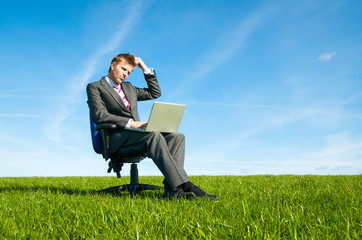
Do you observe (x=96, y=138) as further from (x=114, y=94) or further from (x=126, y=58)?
(x=126, y=58)

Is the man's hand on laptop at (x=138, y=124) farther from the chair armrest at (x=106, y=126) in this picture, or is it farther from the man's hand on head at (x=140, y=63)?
the man's hand on head at (x=140, y=63)

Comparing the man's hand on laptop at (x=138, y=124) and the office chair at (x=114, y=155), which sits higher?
the man's hand on laptop at (x=138, y=124)

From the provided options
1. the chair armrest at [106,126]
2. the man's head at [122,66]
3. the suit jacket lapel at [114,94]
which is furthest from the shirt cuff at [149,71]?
the chair armrest at [106,126]

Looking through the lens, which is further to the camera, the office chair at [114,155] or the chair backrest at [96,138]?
the chair backrest at [96,138]

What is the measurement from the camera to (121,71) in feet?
15.3

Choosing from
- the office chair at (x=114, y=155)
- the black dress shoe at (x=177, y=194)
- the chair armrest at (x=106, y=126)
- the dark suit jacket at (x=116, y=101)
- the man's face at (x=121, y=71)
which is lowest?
the black dress shoe at (x=177, y=194)

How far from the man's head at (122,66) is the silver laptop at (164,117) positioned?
1.00 meters

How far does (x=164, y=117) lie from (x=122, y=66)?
46.8 inches

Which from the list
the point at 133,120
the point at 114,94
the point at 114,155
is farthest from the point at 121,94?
the point at 114,155

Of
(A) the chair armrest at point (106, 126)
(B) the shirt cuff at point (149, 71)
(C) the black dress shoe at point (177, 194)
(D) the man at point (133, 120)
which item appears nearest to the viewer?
(C) the black dress shoe at point (177, 194)

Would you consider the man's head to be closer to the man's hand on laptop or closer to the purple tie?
the purple tie

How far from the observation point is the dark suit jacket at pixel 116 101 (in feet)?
13.8

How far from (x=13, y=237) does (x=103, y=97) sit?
255 centimetres

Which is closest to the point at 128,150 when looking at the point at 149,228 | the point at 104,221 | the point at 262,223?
the point at 104,221
